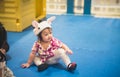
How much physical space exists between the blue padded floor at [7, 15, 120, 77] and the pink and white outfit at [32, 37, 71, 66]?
84 millimetres

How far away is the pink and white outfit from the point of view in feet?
6.66

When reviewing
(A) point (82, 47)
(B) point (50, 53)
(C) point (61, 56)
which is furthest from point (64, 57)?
(A) point (82, 47)

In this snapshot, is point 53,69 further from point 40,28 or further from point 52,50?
point 40,28

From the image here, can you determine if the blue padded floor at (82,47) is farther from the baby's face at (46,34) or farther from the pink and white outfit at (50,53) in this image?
the baby's face at (46,34)

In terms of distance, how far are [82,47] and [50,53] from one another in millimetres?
730

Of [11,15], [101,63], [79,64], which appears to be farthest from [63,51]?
[11,15]

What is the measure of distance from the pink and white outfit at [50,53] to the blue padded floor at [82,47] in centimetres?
8

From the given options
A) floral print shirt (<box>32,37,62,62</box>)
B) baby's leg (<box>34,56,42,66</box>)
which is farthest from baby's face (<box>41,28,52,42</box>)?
baby's leg (<box>34,56,42,66</box>)

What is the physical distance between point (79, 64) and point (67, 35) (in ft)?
3.57

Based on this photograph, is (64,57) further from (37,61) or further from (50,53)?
(37,61)

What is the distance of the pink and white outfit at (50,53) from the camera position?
2.03 metres

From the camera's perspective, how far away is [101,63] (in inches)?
87.1

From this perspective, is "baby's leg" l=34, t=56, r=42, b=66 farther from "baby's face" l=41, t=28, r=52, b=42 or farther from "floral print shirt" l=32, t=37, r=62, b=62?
"baby's face" l=41, t=28, r=52, b=42

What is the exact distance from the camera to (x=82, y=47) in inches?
106
